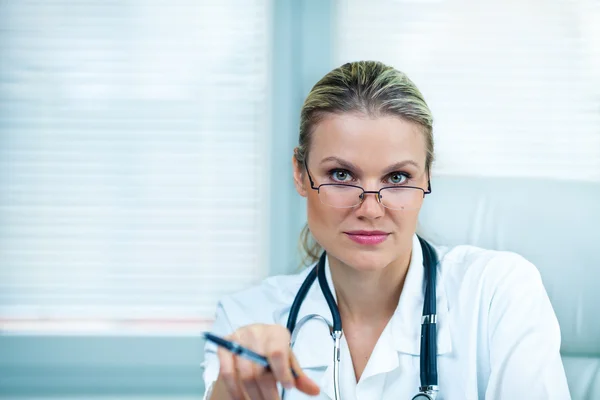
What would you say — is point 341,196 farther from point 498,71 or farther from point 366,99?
point 498,71

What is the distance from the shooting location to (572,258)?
1.34 m

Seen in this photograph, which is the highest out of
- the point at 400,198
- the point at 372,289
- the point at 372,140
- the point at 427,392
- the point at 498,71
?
the point at 498,71

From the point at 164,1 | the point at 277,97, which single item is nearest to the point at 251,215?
the point at 277,97

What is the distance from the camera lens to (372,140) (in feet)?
3.66

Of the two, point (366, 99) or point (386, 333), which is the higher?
point (366, 99)

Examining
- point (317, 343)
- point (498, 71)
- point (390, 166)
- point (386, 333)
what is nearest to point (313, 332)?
point (317, 343)

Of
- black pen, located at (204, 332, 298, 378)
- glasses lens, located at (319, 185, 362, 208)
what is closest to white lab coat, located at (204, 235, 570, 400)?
glasses lens, located at (319, 185, 362, 208)

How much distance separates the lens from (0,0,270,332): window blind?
169 cm

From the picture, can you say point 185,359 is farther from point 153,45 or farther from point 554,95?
point 554,95

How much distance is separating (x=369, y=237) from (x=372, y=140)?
181 mm

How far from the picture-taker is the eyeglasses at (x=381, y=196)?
1.11m

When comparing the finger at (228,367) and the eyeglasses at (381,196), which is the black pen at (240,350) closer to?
the finger at (228,367)

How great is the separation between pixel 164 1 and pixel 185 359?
1.02 metres

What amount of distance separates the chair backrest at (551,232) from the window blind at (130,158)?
1.80 ft
